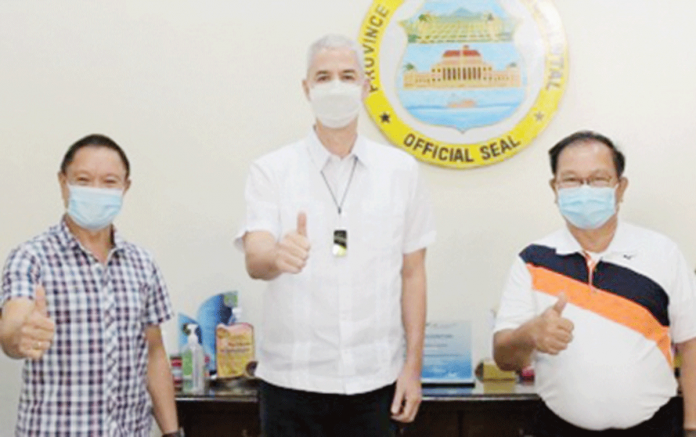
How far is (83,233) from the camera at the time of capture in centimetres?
209

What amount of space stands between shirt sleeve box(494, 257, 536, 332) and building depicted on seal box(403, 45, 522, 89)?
0.98 meters

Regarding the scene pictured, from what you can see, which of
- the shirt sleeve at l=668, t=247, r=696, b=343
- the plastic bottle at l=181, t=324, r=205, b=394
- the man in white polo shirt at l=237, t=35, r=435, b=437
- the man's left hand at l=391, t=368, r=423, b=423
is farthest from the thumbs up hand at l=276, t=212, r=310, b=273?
the plastic bottle at l=181, t=324, r=205, b=394

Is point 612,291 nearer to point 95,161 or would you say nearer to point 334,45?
point 334,45

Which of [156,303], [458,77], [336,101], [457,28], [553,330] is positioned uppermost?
[457,28]

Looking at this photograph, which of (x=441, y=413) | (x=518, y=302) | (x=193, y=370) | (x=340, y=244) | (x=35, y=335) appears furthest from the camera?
(x=193, y=370)

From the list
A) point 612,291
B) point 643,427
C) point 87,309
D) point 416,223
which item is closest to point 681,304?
point 612,291

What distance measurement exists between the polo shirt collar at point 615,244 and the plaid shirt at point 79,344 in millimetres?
1103

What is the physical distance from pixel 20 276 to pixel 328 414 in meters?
0.81

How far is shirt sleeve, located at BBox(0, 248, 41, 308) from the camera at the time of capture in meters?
1.91

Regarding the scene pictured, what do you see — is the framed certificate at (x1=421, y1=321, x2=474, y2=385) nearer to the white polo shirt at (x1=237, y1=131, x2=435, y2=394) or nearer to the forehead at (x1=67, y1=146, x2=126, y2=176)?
the white polo shirt at (x1=237, y1=131, x2=435, y2=394)

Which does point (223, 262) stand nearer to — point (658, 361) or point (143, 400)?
point (143, 400)

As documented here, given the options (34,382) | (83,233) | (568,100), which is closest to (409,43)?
(568,100)

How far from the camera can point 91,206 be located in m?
2.04

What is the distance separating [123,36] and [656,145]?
6.46ft
